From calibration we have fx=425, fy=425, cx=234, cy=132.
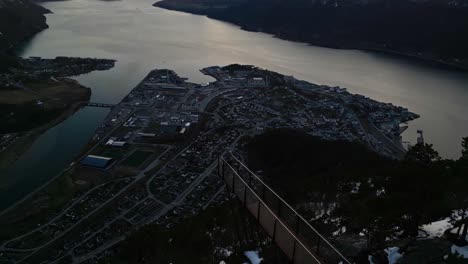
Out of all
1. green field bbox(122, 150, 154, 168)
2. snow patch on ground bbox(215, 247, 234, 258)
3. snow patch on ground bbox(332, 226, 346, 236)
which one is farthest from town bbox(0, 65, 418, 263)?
snow patch on ground bbox(332, 226, 346, 236)

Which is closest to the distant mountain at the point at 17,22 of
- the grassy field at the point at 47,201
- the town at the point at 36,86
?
the town at the point at 36,86

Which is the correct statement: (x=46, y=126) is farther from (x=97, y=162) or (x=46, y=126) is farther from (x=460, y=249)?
(x=460, y=249)

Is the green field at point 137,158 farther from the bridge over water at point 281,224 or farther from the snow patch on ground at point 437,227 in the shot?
the snow patch on ground at point 437,227

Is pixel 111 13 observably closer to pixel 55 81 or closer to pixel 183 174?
pixel 55 81

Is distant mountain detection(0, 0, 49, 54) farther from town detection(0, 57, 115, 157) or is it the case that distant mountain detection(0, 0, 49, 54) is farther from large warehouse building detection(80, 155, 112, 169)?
large warehouse building detection(80, 155, 112, 169)

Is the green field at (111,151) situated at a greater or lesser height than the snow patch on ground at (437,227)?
lesser

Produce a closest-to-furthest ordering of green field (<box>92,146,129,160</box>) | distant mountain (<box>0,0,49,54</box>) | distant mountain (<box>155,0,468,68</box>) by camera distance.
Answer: green field (<box>92,146,129,160</box>)
distant mountain (<box>0,0,49,54</box>)
distant mountain (<box>155,0,468,68</box>)

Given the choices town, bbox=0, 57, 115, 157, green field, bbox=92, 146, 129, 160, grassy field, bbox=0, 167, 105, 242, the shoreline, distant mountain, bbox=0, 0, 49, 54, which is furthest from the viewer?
distant mountain, bbox=0, 0, 49, 54

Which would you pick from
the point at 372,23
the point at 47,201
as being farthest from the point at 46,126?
the point at 372,23
